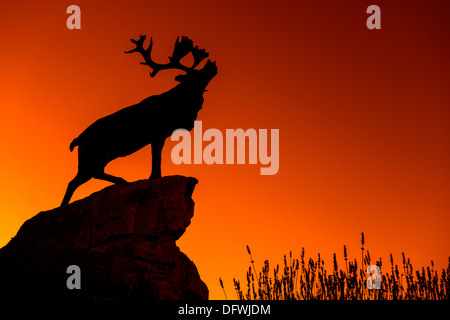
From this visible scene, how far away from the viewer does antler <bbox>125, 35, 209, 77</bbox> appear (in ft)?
31.5

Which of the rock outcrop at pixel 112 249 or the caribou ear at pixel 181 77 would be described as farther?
the caribou ear at pixel 181 77

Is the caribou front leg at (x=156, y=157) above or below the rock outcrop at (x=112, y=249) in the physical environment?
above

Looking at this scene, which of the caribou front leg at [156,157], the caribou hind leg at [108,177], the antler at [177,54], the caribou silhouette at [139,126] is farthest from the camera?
the antler at [177,54]

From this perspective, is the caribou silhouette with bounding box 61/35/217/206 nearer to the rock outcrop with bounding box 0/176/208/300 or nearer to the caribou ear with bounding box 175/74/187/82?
the caribou ear with bounding box 175/74/187/82

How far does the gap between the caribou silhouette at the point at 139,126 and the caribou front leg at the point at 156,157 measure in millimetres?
20

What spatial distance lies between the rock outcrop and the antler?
85.1 inches

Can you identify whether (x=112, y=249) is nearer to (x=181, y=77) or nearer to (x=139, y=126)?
(x=139, y=126)

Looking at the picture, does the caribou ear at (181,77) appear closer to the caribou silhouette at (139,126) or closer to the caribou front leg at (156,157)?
the caribou silhouette at (139,126)

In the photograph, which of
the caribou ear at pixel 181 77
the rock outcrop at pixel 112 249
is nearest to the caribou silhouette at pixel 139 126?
the caribou ear at pixel 181 77

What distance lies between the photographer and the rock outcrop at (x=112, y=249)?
7578 millimetres

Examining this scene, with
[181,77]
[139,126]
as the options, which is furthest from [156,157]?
[181,77]

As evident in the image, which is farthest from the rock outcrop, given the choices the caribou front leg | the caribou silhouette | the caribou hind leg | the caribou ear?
the caribou ear

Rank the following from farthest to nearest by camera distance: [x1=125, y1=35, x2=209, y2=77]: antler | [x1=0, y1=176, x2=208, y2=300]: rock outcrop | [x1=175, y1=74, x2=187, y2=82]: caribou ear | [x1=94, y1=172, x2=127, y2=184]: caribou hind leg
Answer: [x1=125, y1=35, x2=209, y2=77]: antler, [x1=175, y1=74, x2=187, y2=82]: caribou ear, [x1=94, y1=172, x2=127, y2=184]: caribou hind leg, [x1=0, y1=176, x2=208, y2=300]: rock outcrop

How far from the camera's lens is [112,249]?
7.83 m
